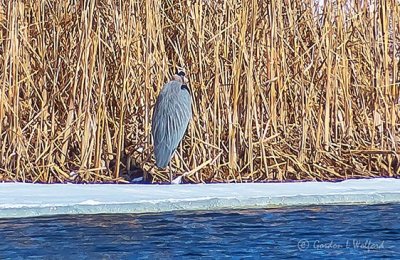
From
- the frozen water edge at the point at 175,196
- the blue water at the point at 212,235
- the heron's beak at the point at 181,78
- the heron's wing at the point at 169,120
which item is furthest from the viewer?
the heron's beak at the point at 181,78

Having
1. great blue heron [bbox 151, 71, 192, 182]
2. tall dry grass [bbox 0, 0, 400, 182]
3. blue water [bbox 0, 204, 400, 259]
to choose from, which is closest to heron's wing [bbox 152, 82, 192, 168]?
great blue heron [bbox 151, 71, 192, 182]

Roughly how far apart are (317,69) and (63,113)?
179 cm

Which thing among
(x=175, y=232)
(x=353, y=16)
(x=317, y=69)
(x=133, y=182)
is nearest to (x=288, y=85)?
(x=317, y=69)

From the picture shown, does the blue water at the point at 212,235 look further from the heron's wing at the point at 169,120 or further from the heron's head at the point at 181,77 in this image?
the heron's head at the point at 181,77

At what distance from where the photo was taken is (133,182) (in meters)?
5.91

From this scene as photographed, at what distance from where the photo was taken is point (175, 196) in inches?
183

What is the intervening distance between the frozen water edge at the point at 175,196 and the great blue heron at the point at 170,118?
31 centimetres

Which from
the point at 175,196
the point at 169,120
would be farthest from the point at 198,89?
the point at 175,196

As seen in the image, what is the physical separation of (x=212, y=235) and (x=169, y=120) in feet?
6.34

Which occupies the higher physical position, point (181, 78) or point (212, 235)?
point (181, 78)

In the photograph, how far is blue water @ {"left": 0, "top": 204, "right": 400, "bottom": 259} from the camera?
3486 millimetres

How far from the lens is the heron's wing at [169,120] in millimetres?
5586

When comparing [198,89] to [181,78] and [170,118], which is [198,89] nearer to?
[181,78]

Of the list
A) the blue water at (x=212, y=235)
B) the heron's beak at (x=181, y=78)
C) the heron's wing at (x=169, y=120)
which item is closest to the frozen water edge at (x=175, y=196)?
the blue water at (x=212, y=235)
